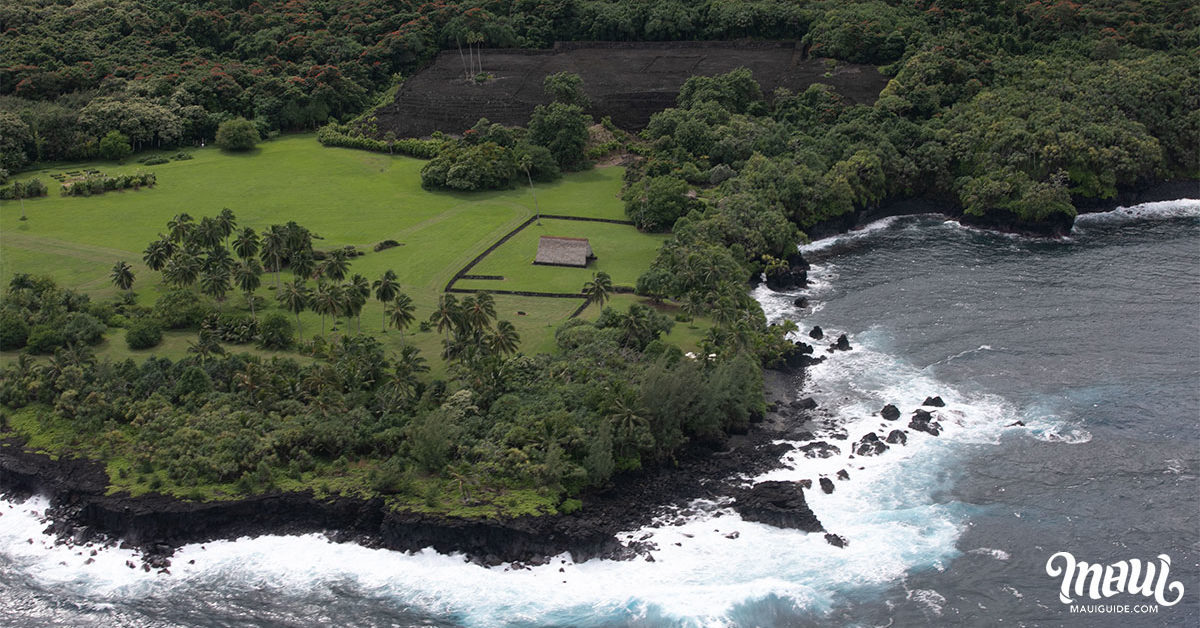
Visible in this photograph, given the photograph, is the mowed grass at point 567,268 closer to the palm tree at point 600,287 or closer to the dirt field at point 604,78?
the palm tree at point 600,287

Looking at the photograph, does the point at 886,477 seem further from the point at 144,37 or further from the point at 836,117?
the point at 144,37

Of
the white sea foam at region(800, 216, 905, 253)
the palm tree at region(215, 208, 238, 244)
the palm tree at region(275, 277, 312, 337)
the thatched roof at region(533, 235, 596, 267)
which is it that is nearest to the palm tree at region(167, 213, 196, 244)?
the palm tree at region(215, 208, 238, 244)

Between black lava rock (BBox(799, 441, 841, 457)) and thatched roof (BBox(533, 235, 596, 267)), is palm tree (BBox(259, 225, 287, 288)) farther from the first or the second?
black lava rock (BBox(799, 441, 841, 457))

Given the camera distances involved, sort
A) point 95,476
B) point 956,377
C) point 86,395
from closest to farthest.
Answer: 1. point 95,476
2. point 86,395
3. point 956,377

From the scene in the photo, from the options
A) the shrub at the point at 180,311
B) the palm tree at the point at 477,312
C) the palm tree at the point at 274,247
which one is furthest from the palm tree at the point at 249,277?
the palm tree at the point at 477,312

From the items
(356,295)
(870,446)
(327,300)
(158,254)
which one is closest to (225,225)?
(158,254)

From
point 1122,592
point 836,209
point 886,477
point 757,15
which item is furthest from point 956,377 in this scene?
point 757,15
